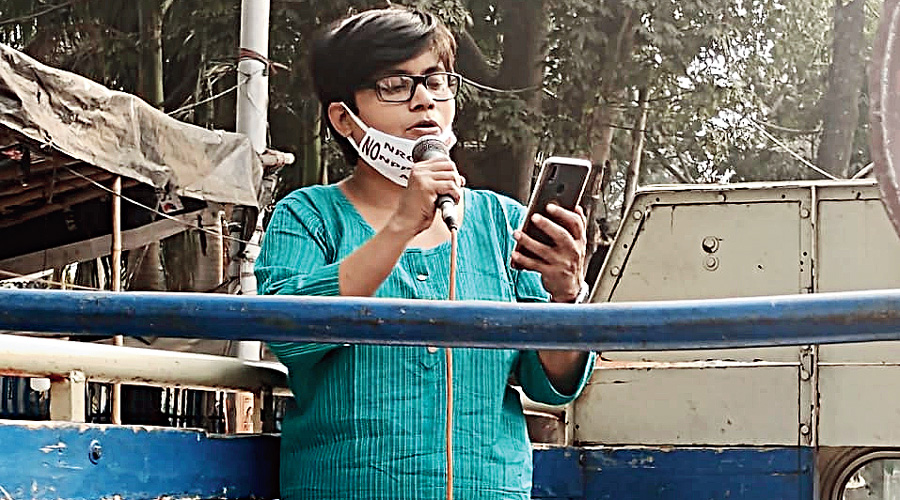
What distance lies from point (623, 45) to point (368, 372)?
40.7ft

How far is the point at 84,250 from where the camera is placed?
9594 millimetres

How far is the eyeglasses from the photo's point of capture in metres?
2.13

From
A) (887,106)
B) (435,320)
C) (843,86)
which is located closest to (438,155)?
(435,320)

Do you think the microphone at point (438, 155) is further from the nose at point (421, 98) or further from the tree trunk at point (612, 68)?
the tree trunk at point (612, 68)

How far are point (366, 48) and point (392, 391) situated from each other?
1.76ft

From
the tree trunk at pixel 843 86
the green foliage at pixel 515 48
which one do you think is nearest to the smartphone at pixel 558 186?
the green foliage at pixel 515 48

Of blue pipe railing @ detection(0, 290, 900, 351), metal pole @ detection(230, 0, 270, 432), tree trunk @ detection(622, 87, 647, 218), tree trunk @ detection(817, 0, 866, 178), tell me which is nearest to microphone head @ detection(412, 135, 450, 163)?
blue pipe railing @ detection(0, 290, 900, 351)

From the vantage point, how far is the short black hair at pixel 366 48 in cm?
215

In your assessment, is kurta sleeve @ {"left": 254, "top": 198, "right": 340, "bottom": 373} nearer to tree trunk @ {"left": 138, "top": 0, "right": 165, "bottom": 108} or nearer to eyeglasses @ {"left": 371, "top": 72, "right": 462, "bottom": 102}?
eyeglasses @ {"left": 371, "top": 72, "right": 462, "bottom": 102}

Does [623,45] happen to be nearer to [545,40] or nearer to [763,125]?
[545,40]

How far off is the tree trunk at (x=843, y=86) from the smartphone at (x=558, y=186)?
14.1 meters

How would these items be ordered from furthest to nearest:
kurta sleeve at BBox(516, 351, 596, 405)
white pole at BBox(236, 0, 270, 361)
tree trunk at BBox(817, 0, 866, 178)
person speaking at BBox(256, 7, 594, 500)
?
tree trunk at BBox(817, 0, 866, 178), white pole at BBox(236, 0, 270, 361), kurta sleeve at BBox(516, 351, 596, 405), person speaking at BBox(256, 7, 594, 500)

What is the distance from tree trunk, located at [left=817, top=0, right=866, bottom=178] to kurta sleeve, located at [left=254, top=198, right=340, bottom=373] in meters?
14.0

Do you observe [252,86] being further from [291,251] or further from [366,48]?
[291,251]
